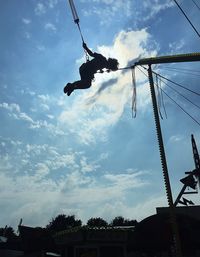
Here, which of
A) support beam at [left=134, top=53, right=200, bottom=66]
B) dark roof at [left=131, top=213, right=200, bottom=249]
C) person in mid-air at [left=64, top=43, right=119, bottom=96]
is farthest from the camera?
dark roof at [left=131, top=213, right=200, bottom=249]

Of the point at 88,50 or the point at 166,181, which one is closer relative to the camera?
the point at 166,181

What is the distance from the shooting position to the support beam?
18.2 metres

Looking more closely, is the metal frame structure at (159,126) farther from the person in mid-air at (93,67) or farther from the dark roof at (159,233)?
the dark roof at (159,233)

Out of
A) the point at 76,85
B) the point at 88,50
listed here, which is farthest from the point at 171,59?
the point at 76,85

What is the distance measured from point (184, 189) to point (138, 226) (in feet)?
62.7

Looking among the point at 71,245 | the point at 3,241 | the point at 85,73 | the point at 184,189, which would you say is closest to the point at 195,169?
the point at 184,189

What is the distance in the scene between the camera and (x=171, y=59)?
1877 centimetres

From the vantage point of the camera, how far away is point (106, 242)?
21.2 metres

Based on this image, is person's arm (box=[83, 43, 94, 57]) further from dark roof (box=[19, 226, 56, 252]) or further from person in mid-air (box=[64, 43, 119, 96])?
dark roof (box=[19, 226, 56, 252])

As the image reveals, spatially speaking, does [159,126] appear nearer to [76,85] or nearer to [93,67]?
[93,67]

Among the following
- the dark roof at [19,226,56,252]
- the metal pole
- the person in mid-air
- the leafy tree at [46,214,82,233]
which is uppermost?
the leafy tree at [46,214,82,233]

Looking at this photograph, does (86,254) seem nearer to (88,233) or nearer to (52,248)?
(88,233)

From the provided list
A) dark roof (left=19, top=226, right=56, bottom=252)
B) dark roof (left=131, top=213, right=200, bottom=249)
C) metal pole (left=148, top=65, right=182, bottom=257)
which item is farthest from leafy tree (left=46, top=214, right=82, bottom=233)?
metal pole (left=148, top=65, right=182, bottom=257)

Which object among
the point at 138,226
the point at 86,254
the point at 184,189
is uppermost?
the point at 184,189
